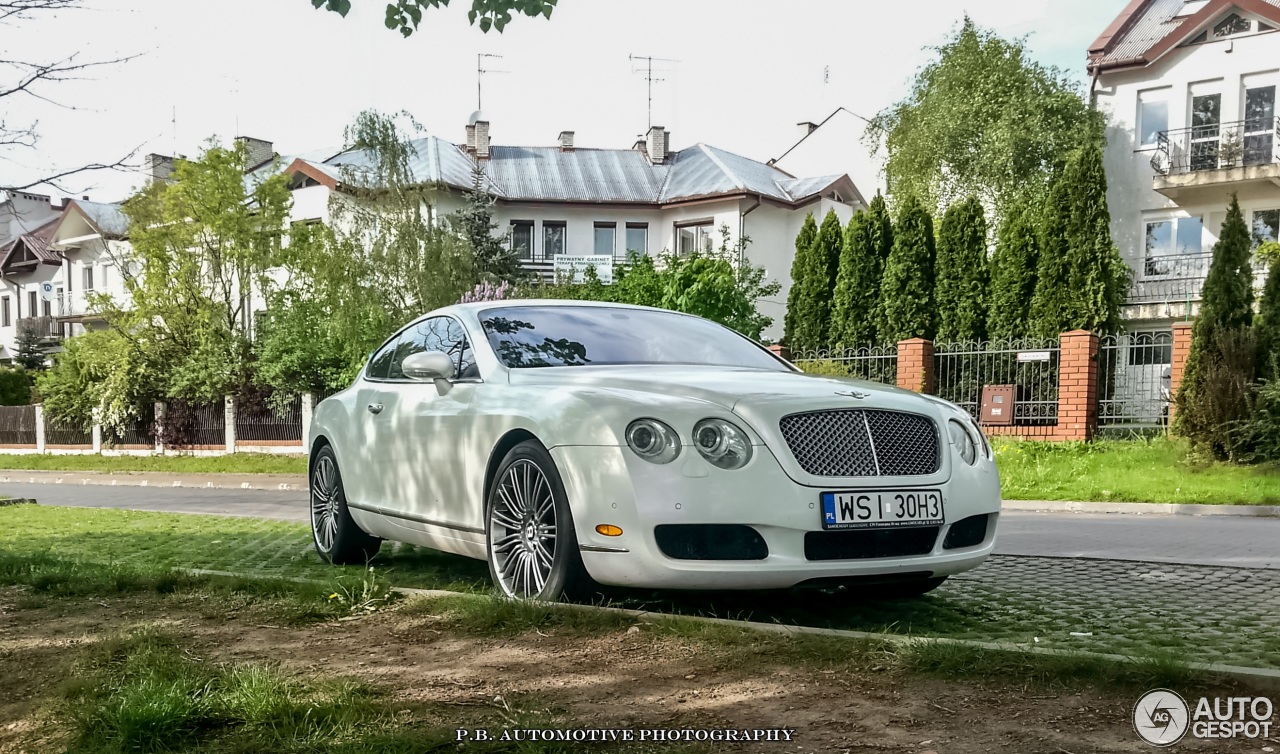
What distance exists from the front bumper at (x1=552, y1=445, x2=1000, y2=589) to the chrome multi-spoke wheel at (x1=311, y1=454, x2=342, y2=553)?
3.00 meters

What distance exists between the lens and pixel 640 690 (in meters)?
3.50

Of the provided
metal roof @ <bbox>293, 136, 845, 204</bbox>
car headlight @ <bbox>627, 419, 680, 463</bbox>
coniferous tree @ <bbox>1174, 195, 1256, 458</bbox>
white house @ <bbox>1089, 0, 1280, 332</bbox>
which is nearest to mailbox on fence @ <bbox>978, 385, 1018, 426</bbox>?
coniferous tree @ <bbox>1174, 195, 1256, 458</bbox>

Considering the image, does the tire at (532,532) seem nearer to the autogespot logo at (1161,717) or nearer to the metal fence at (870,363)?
the autogespot logo at (1161,717)

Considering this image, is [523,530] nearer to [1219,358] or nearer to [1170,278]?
[1219,358]

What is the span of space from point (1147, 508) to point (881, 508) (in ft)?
31.2

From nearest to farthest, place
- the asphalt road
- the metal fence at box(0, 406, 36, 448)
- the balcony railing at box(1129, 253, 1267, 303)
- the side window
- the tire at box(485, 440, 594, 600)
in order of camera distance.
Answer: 1. the tire at box(485, 440, 594, 600)
2. the side window
3. the asphalt road
4. the balcony railing at box(1129, 253, 1267, 303)
5. the metal fence at box(0, 406, 36, 448)

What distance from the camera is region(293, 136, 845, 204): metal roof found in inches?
1679

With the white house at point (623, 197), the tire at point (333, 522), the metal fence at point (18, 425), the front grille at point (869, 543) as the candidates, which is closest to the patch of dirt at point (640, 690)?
the front grille at point (869, 543)

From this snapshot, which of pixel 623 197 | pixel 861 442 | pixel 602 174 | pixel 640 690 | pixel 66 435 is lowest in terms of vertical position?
pixel 66 435

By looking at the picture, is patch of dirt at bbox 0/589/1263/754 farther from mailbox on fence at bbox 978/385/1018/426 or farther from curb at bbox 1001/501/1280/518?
mailbox on fence at bbox 978/385/1018/426

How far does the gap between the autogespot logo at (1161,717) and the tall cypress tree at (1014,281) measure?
22.2 metres

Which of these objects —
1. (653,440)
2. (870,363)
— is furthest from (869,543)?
(870,363)

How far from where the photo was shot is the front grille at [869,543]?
15.2ft

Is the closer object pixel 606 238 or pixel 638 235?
pixel 638 235
